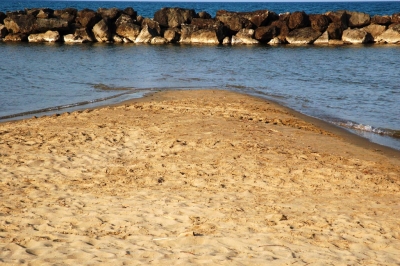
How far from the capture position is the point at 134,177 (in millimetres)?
8203

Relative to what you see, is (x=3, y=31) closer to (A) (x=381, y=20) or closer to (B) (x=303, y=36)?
(B) (x=303, y=36)

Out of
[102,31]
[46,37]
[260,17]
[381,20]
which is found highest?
[260,17]

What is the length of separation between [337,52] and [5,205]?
26.9 meters

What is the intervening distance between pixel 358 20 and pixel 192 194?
3341 centimetres

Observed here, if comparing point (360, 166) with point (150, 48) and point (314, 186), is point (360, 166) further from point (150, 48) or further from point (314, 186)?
point (150, 48)

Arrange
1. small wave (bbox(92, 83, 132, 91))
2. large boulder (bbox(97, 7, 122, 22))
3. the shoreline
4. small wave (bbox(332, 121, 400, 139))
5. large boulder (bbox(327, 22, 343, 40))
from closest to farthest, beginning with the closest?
the shoreline, small wave (bbox(332, 121, 400, 139)), small wave (bbox(92, 83, 132, 91)), large boulder (bbox(327, 22, 343, 40)), large boulder (bbox(97, 7, 122, 22))

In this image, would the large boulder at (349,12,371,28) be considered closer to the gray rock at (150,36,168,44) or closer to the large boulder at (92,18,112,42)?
the gray rock at (150,36,168,44)

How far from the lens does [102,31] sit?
3741 centimetres

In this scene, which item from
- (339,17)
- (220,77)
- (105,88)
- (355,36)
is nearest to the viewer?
(105,88)

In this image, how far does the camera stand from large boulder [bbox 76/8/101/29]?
123 ft

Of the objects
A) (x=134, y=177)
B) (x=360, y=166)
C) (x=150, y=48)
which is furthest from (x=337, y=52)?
(x=134, y=177)

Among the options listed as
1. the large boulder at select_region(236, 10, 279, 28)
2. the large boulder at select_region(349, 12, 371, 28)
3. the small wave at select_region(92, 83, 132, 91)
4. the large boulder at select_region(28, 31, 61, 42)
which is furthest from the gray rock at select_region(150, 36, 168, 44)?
the small wave at select_region(92, 83, 132, 91)

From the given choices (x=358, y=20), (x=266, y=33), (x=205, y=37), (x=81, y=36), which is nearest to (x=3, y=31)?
(x=81, y=36)

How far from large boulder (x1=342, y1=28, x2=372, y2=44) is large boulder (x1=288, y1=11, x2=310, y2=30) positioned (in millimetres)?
2763
